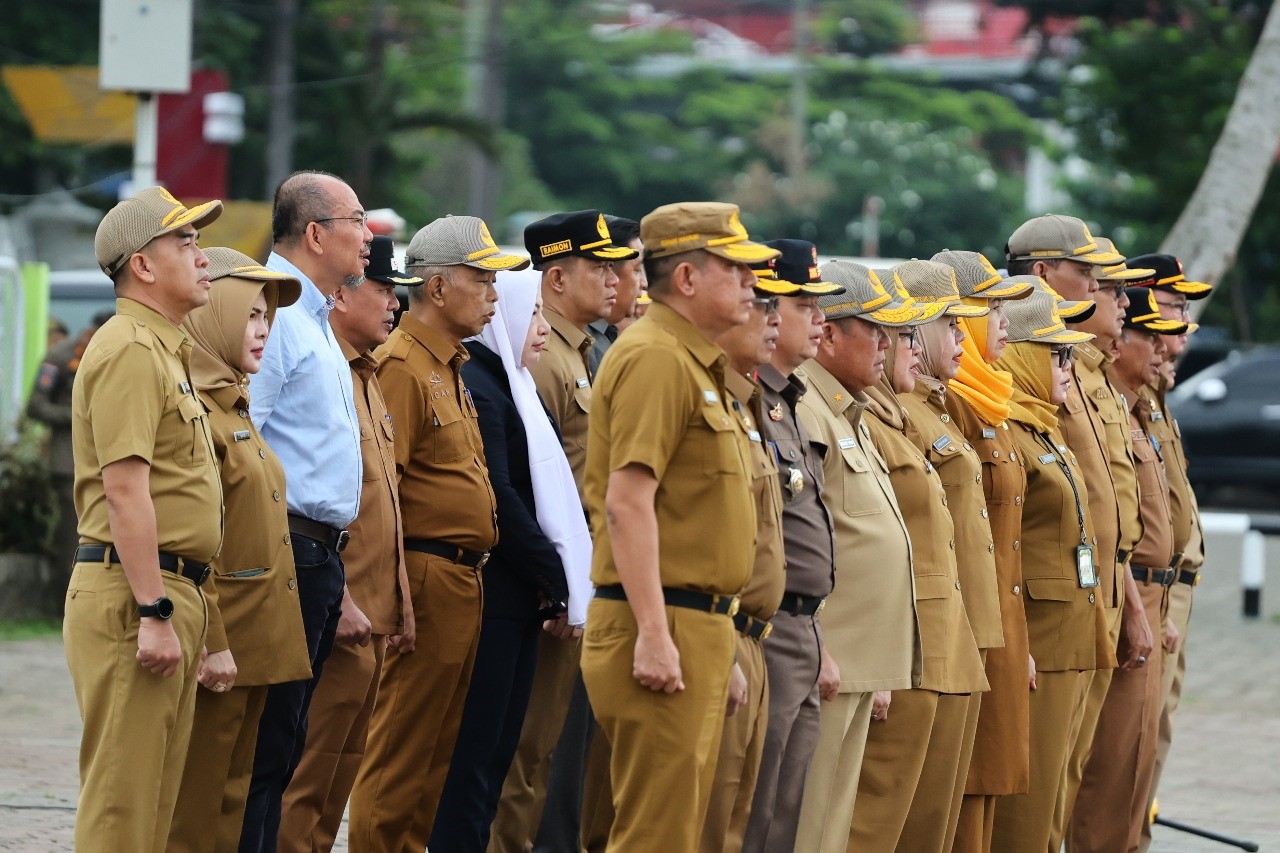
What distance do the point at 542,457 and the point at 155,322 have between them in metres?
1.72

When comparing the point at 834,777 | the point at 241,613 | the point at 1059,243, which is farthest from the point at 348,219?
the point at 1059,243

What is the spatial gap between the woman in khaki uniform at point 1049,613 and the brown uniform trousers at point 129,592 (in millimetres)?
3108

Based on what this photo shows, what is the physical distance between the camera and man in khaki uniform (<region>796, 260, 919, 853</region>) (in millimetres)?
6070

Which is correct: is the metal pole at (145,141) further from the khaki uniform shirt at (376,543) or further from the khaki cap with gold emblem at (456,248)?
the khaki uniform shirt at (376,543)

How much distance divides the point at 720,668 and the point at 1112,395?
10.9ft

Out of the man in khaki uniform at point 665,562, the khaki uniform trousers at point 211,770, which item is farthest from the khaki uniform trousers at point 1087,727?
the khaki uniform trousers at point 211,770

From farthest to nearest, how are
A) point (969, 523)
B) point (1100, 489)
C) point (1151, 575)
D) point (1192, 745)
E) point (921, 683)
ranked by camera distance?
point (1192, 745) < point (1151, 575) < point (1100, 489) < point (969, 523) < point (921, 683)

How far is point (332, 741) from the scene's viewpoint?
610cm

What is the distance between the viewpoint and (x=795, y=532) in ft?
18.8

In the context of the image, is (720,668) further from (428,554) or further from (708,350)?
(428,554)

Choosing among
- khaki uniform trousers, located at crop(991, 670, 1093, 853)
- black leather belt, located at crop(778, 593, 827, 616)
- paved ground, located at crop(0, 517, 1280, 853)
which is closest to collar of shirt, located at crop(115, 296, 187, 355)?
black leather belt, located at crop(778, 593, 827, 616)

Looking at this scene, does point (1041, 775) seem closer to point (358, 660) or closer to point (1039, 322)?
point (1039, 322)

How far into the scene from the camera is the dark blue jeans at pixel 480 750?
646cm

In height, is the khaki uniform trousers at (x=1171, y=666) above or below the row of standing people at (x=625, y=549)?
below
